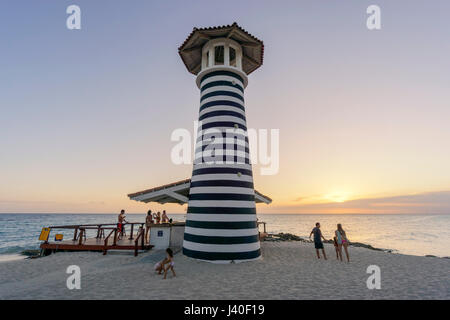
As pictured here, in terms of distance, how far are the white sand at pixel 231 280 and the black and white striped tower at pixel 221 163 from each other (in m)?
0.92

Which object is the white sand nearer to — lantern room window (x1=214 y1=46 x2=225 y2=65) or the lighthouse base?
the lighthouse base

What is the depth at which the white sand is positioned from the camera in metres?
6.51

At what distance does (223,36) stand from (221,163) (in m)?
7.21

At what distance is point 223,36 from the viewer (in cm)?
1220

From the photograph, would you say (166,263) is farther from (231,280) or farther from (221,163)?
(221,163)

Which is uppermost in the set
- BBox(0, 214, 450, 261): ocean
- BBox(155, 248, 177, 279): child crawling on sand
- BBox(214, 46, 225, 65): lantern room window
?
BBox(214, 46, 225, 65): lantern room window

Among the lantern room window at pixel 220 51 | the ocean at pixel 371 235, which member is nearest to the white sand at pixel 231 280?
the lantern room window at pixel 220 51

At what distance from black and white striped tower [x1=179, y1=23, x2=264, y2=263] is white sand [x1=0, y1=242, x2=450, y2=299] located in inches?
36.1

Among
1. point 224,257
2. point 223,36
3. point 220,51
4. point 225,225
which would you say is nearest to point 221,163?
point 225,225

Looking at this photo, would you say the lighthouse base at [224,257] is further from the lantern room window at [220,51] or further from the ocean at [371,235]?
the ocean at [371,235]

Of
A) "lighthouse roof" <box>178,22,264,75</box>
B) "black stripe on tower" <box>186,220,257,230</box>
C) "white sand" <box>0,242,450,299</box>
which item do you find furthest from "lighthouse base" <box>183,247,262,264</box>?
"lighthouse roof" <box>178,22,264,75</box>

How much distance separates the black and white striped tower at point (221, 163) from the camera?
10242 mm
